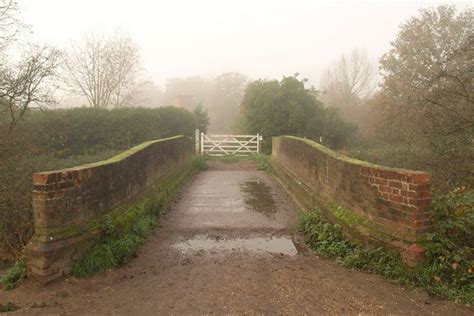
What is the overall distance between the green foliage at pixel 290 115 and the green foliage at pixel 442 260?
51.1 ft

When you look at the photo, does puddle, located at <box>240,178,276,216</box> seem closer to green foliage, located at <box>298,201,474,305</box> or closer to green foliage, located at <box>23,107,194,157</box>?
green foliage, located at <box>298,201,474,305</box>

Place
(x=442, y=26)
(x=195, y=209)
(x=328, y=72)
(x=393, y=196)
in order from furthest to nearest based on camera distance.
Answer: (x=328, y=72) → (x=442, y=26) → (x=195, y=209) → (x=393, y=196)

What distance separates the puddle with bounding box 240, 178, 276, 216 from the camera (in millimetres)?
7811

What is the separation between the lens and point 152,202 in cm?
697

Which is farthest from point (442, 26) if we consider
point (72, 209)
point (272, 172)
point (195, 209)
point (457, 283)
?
point (72, 209)

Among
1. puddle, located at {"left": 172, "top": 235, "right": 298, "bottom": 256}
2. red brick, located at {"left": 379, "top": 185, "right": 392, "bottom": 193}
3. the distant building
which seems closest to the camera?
red brick, located at {"left": 379, "top": 185, "right": 392, "bottom": 193}

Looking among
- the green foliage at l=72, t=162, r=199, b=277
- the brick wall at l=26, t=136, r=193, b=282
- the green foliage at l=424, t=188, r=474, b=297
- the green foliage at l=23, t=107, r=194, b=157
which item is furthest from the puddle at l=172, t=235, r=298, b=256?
the green foliage at l=23, t=107, r=194, b=157

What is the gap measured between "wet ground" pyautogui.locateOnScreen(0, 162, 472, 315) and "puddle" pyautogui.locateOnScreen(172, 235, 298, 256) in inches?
0.6

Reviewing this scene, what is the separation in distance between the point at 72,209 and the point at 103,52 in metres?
24.0

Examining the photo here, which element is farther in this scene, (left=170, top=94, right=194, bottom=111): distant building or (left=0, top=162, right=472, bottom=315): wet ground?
(left=170, top=94, right=194, bottom=111): distant building

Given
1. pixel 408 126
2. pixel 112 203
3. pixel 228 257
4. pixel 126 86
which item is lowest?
pixel 228 257

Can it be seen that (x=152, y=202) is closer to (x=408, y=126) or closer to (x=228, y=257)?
(x=228, y=257)

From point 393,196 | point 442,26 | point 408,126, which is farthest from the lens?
point 442,26

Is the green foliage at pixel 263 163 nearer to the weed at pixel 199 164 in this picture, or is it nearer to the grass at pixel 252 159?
the grass at pixel 252 159
